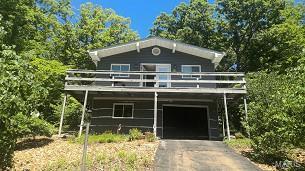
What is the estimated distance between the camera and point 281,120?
15430 mm

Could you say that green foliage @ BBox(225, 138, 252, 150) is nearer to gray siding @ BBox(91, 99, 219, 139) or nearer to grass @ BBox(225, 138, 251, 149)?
grass @ BBox(225, 138, 251, 149)

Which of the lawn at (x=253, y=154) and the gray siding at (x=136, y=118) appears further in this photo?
the gray siding at (x=136, y=118)

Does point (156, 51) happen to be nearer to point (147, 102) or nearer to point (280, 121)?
point (147, 102)

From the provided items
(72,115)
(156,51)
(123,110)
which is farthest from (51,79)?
(156,51)

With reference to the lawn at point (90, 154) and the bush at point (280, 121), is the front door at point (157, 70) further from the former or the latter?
the bush at point (280, 121)

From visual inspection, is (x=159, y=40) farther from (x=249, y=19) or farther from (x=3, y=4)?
(x=249, y=19)

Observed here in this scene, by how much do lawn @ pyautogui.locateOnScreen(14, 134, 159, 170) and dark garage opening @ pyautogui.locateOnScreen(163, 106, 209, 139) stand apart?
20.5ft

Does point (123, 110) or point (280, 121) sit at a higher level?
point (123, 110)

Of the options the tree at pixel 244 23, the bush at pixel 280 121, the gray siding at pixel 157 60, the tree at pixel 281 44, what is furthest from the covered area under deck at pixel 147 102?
the tree at pixel 244 23

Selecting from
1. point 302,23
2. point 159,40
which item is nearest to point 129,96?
point 159,40

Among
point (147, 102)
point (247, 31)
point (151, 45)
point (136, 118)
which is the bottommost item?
point (136, 118)

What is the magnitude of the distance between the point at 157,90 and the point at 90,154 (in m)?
7.42

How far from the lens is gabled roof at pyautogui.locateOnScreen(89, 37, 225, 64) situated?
26578 mm

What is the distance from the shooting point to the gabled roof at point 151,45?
2658 centimetres
